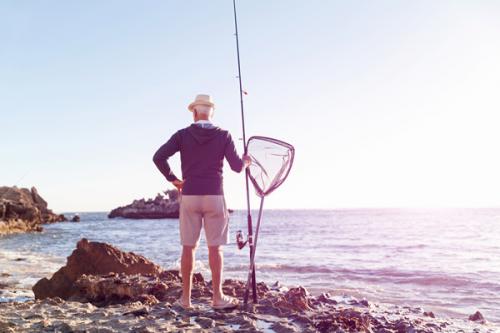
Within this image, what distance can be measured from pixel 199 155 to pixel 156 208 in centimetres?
9340

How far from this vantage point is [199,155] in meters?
5.04

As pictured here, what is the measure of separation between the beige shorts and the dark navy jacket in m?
0.09

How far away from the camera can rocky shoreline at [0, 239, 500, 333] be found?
15.2 feet

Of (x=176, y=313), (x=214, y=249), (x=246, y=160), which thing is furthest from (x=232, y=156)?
(x=176, y=313)

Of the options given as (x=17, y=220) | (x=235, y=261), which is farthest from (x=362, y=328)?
(x=17, y=220)

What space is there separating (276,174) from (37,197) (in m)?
75.8

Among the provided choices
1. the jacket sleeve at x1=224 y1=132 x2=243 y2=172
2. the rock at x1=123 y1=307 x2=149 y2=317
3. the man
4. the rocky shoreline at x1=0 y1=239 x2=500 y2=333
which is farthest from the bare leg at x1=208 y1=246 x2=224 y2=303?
the jacket sleeve at x1=224 y1=132 x2=243 y2=172

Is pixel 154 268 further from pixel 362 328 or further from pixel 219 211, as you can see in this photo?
pixel 362 328

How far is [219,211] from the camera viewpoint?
505cm

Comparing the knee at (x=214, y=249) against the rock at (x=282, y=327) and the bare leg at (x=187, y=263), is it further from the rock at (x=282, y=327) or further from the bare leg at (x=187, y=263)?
the rock at (x=282, y=327)

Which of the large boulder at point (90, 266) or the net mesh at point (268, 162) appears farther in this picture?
the large boulder at point (90, 266)

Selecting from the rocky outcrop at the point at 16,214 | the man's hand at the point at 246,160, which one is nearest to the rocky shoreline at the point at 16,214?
the rocky outcrop at the point at 16,214

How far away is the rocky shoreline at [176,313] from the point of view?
4633 mm

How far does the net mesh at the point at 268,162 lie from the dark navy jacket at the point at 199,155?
2.09ft
